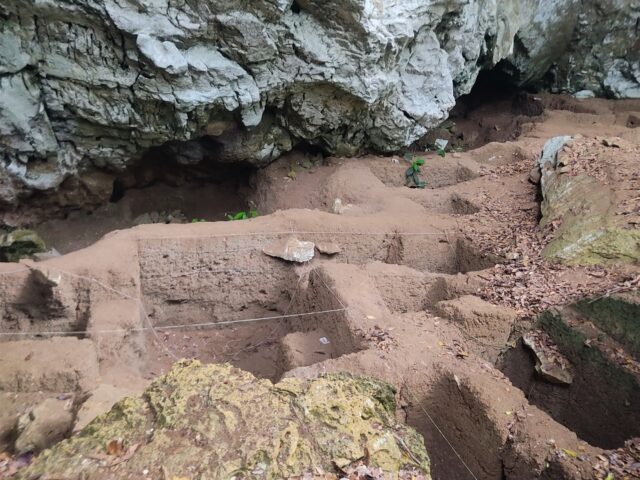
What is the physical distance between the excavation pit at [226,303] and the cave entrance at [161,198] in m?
2.45

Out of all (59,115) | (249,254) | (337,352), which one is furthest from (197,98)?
(337,352)

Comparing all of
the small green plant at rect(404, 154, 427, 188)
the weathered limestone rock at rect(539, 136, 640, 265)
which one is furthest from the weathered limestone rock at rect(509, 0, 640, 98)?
the weathered limestone rock at rect(539, 136, 640, 265)

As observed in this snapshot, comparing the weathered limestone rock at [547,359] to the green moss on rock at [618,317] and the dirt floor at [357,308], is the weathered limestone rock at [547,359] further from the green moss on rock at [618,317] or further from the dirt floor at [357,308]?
the green moss on rock at [618,317]

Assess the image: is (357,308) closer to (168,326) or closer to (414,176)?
(168,326)

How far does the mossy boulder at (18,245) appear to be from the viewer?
689 cm

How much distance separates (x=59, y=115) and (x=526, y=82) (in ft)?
39.5

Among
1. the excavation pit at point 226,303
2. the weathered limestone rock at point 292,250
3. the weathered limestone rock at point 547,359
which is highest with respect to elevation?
the weathered limestone rock at point 292,250

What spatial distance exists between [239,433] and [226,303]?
3.83 meters

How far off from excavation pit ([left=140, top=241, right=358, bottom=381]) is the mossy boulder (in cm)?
248

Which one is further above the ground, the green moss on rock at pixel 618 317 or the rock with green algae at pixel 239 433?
the rock with green algae at pixel 239 433

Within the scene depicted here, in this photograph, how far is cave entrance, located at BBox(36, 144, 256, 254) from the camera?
8250 millimetres

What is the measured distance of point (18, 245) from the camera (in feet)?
22.8

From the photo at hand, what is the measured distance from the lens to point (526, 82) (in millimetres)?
13203

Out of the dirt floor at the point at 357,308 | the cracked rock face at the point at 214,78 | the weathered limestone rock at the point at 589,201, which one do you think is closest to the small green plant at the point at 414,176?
the cracked rock face at the point at 214,78
